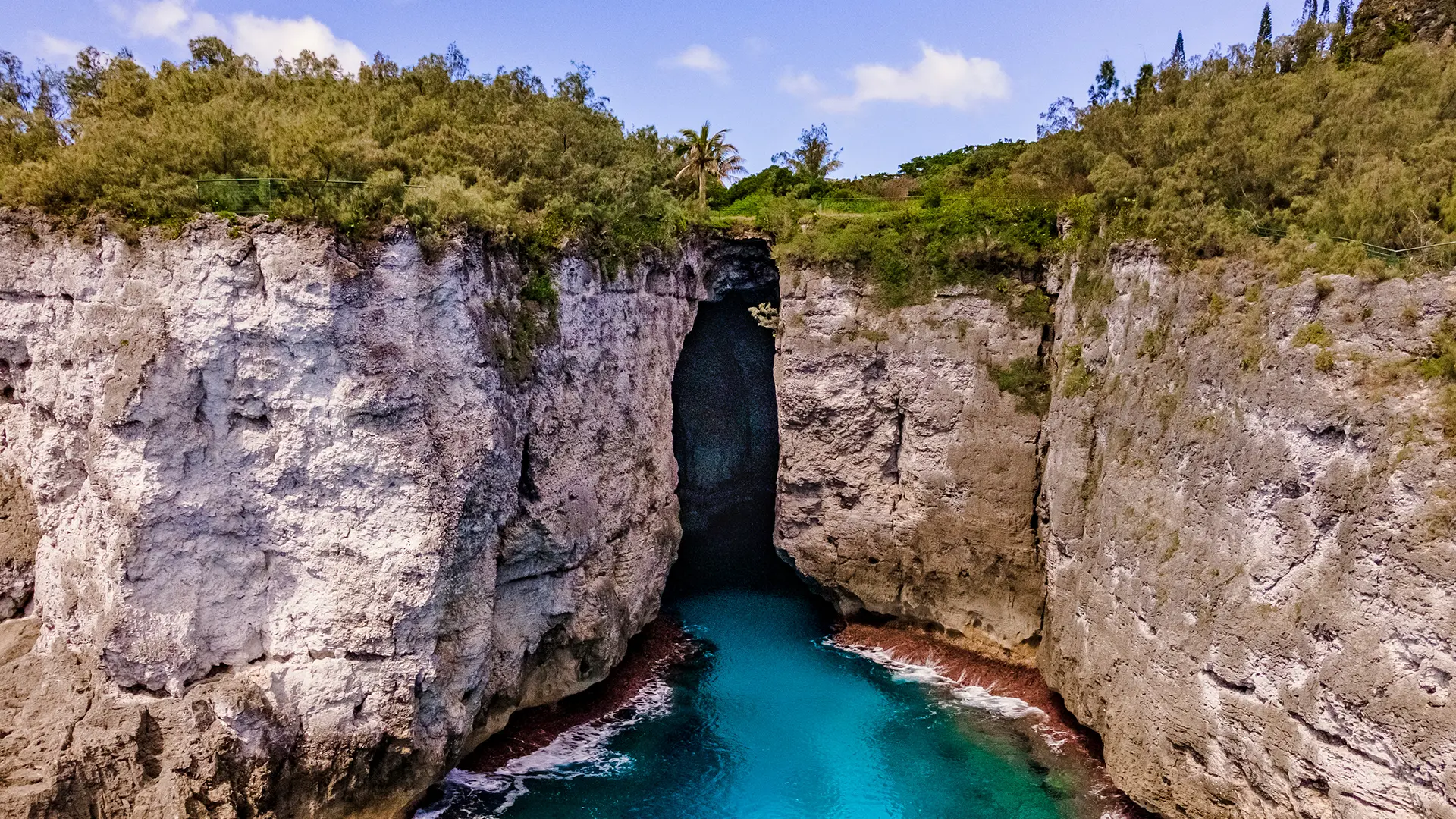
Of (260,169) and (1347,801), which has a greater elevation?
(260,169)

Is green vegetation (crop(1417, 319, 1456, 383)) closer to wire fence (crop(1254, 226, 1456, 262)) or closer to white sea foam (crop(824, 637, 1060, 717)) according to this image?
wire fence (crop(1254, 226, 1456, 262))

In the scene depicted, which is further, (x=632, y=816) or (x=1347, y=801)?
(x=632, y=816)

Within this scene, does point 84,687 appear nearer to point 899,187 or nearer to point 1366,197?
point 1366,197

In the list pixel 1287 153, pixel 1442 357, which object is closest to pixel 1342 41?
pixel 1287 153

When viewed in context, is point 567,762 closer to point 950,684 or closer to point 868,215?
point 950,684

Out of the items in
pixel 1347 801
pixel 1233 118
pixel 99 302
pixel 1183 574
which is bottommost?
pixel 1347 801

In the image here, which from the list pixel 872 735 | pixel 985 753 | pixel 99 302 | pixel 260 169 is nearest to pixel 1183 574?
pixel 985 753

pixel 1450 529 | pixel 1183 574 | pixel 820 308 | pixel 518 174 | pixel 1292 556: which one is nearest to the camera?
pixel 1450 529
